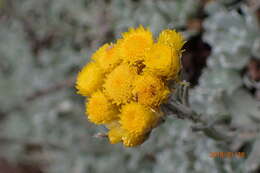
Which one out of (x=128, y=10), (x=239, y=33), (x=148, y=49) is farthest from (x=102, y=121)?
(x=128, y=10)

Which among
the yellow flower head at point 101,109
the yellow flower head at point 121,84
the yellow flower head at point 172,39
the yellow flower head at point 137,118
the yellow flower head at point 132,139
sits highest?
the yellow flower head at point 172,39

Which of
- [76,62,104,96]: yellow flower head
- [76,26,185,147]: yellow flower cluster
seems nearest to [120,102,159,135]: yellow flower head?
[76,26,185,147]: yellow flower cluster

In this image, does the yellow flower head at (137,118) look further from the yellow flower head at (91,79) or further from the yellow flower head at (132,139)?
the yellow flower head at (91,79)

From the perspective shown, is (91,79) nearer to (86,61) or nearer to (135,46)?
(135,46)

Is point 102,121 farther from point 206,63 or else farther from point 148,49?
point 206,63

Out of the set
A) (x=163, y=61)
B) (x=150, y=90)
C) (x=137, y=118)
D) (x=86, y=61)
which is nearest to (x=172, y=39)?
(x=163, y=61)

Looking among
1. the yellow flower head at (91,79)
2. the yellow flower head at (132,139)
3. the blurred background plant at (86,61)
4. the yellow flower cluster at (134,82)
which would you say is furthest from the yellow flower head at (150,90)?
the blurred background plant at (86,61)

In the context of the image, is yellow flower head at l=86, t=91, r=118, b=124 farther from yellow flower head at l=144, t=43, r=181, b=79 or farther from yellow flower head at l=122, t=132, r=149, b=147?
yellow flower head at l=144, t=43, r=181, b=79
